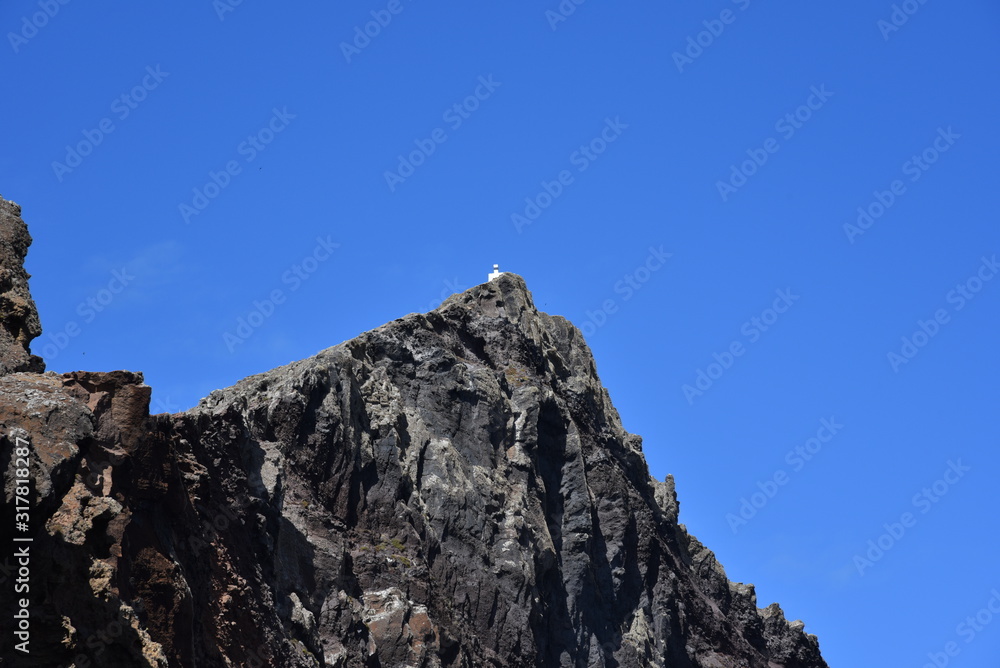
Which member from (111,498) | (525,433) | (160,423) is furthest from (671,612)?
(111,498)

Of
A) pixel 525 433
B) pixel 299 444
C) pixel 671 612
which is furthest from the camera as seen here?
pixel 671 612

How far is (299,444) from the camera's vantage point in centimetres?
7081

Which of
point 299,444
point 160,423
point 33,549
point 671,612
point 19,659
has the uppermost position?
point 671,612

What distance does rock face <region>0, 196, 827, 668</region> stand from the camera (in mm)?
40375

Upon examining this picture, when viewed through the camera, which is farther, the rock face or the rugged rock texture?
the rugged rock texture

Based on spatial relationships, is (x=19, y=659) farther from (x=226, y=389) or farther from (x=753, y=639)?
(x=753, y=639)

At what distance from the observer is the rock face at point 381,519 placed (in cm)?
4038

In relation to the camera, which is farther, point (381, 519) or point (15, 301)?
point (381, 519)

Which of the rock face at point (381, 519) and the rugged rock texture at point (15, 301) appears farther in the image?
the rugged rock texture at point (15, 301)

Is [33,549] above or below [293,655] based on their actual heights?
below

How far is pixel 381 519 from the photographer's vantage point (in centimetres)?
7288

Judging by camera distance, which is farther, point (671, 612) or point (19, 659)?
point (671, 612)

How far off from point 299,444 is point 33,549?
3442 cm

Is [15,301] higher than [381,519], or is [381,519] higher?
[381,519]
